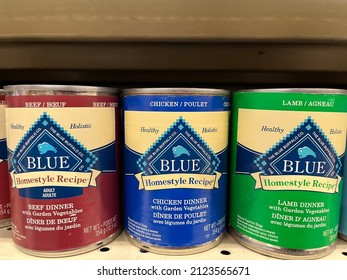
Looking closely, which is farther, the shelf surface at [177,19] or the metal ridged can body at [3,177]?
the metal ridged can body at [3,177]

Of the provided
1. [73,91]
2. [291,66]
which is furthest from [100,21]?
[291,66]

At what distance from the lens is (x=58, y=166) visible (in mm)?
542

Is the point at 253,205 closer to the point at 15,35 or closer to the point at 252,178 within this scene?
the point at 252,178

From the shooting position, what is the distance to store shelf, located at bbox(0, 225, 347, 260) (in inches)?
22.6

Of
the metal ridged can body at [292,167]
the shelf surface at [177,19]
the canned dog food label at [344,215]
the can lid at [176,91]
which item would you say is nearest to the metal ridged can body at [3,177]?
the shelf surface at [177,19]

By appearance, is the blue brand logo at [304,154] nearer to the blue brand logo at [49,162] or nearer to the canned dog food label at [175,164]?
the canned dog food label at [175,164]

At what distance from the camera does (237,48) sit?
59 centimetres

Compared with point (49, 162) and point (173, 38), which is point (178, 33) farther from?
point (49, 162)

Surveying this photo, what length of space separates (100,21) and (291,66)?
0.37m

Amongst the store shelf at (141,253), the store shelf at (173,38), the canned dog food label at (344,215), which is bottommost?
the store shelf at (141,253)

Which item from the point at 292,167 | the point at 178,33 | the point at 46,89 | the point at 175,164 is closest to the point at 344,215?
the point at 292,167

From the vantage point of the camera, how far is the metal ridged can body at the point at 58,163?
21.0 inches

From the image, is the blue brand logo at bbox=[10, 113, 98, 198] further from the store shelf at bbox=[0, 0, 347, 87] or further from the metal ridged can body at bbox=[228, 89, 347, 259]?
the metal ridged can body at bbox=[228, 89, 347, 259]

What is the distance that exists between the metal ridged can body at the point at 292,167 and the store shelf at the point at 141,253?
2 cm
